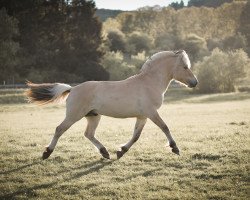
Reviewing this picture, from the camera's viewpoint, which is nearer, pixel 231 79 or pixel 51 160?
pixel 51 160

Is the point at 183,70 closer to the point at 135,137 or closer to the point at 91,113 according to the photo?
the point at 135,137

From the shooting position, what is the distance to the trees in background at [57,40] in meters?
57.5

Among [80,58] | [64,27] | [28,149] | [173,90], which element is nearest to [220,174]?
[28,149]

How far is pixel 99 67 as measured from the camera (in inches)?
2293

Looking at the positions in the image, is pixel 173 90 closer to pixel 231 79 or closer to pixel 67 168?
pixel 231 79

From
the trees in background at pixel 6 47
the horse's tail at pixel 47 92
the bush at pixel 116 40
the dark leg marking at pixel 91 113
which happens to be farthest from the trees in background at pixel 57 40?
the dark leg marking at pixel 91 113

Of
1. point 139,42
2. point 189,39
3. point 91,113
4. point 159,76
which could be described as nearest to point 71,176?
point 91,113

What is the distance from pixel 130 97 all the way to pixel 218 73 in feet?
141

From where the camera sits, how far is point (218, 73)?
5019 centimetres

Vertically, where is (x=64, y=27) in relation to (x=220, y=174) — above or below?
above

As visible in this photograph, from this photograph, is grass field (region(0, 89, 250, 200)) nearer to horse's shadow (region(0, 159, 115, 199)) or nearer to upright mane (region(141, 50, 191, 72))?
horse's shadow (region(0, 159, 115, 199))

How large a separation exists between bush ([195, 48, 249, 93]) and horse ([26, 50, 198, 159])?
4090cm

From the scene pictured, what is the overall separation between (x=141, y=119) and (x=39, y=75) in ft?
157

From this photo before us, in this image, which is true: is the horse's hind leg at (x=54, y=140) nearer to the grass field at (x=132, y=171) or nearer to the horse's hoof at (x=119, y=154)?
the grass field at (x=132, y=171)
